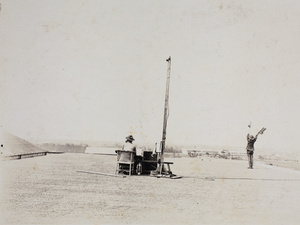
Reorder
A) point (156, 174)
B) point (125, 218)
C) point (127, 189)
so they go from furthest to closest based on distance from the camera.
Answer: point (156, 174) → point (127, 189) → point (125, 218)

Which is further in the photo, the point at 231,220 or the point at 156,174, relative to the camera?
the point at 156,174

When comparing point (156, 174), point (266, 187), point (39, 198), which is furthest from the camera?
point (156, 174)

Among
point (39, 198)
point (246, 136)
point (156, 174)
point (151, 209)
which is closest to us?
point (151, 209)

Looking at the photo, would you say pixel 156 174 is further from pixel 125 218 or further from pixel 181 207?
pixel 125 218

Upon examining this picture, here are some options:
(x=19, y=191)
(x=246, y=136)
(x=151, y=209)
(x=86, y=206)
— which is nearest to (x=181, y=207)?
(x=151, y=209)

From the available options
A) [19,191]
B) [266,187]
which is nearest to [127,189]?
[19,191]

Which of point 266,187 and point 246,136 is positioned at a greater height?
point 246,136

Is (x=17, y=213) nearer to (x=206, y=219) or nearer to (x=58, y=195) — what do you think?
(x=58, y=195)

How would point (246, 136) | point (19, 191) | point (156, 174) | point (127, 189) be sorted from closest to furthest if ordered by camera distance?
point (19, 191), point (127, 189), point (156, 174), point (246, 136)

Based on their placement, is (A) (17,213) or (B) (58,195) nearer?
(A) (17,213)
